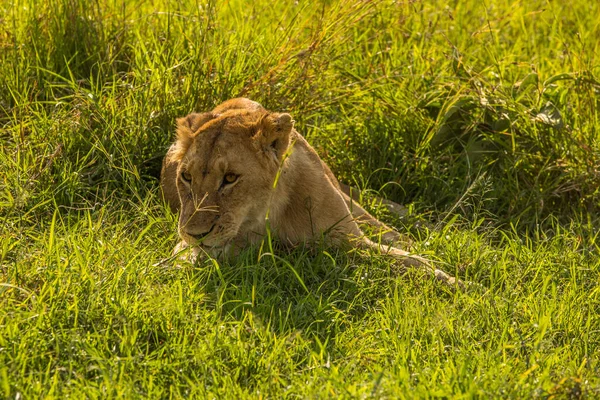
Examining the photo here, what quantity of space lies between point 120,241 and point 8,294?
82 centimetres

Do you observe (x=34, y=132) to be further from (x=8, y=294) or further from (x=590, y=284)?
(x=590, y=284)

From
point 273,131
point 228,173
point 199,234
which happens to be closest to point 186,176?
point 228,173

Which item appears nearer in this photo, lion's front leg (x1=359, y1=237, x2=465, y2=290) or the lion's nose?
the lion's nose

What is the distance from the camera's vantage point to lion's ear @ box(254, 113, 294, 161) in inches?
178

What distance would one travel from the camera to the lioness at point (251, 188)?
4.38m

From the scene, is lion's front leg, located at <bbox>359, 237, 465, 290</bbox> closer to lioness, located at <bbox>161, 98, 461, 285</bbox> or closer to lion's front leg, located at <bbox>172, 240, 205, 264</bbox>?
lioness, located at <bbox>161, 98, 461, 285</bbox>

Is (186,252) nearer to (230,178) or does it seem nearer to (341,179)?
(230,178)

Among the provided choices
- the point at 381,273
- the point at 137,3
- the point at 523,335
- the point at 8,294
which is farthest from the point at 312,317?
the point at 137,3

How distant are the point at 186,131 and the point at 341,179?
148 centimetres

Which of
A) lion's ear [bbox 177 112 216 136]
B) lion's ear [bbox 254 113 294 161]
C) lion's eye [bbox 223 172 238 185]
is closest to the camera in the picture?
lion's eye [bbox 223 172 238 185]

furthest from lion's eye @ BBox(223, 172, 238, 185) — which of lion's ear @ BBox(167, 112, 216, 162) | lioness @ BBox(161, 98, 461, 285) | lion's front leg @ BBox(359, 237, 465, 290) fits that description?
lion's front leg @ BBox(359, 237, 465, 290)

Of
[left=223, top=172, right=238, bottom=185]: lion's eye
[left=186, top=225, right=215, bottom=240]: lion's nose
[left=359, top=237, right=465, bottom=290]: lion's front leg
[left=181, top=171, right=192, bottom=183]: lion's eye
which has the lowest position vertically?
[left=359, top=237, right=465, bottom=290]: lion's front leg

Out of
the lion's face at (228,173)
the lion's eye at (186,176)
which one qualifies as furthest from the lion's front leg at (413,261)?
the lion's eye at (186,176)

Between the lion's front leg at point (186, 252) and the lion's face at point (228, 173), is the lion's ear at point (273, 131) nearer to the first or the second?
the lion's face at point (228, 173)
